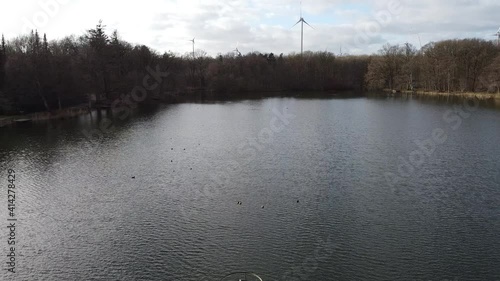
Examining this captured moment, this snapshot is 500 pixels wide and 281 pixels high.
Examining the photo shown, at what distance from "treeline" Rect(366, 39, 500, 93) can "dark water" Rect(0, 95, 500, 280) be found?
43541mm

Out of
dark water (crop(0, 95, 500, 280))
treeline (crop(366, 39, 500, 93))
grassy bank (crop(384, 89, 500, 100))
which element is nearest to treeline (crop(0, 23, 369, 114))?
treeline (crop(366, 39, 500, 93))

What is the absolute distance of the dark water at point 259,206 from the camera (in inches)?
515

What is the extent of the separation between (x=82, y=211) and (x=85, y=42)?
194ft

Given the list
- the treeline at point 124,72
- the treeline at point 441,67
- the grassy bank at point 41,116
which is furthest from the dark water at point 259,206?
the treeline at point 441,67

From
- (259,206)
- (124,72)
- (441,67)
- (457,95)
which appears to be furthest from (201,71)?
(259,206)

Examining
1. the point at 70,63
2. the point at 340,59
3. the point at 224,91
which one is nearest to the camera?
the point at 70,63

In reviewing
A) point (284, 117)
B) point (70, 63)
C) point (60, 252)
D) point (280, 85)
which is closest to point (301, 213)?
point (60, 252)

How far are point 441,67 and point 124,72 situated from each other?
57.3 meters

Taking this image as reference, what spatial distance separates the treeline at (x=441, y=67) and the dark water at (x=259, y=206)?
1714 inches

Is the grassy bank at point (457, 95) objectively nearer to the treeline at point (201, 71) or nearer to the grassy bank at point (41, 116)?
the treeline at point (201, 71)

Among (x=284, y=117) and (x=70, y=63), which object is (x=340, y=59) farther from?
(x=70, y=63)

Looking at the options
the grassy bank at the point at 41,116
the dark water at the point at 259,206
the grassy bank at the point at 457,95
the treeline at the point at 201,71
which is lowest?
the dark water at the point at 259,206

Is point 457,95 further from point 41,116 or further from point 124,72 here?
point 41,116

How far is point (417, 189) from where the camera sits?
65.1 ft
